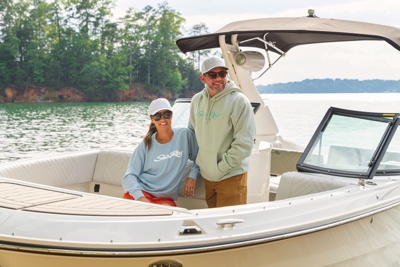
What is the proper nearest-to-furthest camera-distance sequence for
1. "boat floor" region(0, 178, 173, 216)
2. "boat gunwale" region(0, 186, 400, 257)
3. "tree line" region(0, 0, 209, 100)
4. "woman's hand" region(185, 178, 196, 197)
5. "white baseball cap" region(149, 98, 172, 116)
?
1. "boat gunwale" region(0, 186, 400, 257)
2. "boat floor" region(0, 178, 173, 216)
3. "white baseball cap" region(149, 98, 172, 116)
4. "woman's hand" region(185, 178, 196, 197)
5. "tree line" region(0, 0, 209, 100)

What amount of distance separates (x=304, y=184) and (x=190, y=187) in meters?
0.70

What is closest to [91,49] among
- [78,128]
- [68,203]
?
[78,128]

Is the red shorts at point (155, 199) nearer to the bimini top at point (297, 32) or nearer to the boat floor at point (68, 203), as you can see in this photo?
the boat floor at point (68, 203)

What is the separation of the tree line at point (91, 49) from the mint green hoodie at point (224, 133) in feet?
137

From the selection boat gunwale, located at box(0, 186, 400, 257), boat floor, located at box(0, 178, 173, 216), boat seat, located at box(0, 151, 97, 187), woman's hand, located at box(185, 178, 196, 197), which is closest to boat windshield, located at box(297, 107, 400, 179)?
woman's hand, located at box(185, 178, 196, 197)

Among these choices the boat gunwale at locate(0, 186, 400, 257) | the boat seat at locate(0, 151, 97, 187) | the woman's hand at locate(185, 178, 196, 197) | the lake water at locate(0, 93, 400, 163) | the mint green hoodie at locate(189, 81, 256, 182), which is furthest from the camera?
the lake water at locate(0, 93, 400, 163)

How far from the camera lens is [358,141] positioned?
12.1 feet

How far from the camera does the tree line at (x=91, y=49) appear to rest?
146 ft

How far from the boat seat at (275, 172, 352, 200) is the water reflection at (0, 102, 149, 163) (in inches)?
536

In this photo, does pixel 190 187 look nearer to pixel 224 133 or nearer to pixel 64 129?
pixel 224 133

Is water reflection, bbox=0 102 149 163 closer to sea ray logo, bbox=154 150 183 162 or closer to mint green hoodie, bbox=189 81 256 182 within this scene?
sea ray logo, bbox=154 150 183 162

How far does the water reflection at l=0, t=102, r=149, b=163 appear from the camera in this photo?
68.4ft

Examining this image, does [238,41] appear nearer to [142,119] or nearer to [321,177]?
[321,177]

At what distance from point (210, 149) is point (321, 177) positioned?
74cm
